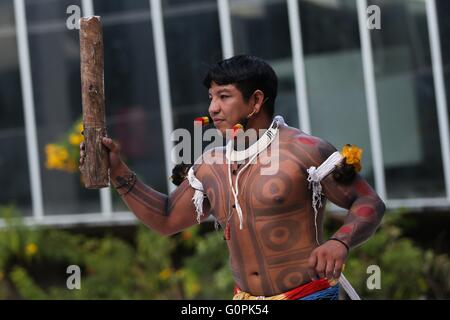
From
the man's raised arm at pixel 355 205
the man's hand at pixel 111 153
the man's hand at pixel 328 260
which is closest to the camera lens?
the man's hand at pixel 328 260

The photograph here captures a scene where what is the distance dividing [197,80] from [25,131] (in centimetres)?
227

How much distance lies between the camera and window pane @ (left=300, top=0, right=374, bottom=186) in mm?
11945

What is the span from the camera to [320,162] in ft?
17.2

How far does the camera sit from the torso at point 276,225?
5.27 m

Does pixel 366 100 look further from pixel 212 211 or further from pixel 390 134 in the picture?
pixel 212 211

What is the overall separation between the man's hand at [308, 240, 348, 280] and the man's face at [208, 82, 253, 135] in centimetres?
80

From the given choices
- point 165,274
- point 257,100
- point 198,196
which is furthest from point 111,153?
point 165,274

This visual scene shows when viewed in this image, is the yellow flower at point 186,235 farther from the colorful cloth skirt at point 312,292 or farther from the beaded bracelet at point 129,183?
the colorful cloth skirt at point 312,292

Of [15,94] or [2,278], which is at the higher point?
[15,94]

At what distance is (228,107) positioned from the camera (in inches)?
209

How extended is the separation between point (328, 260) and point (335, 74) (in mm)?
7319

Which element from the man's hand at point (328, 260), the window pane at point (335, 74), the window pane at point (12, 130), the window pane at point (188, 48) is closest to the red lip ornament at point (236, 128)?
the man's hand at point (328, 260)

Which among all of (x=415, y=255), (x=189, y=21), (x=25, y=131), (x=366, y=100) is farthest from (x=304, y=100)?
(x=25, y=131)

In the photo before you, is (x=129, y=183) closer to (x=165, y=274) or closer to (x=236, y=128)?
(x=236, y=128)
